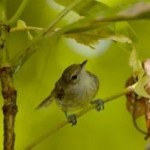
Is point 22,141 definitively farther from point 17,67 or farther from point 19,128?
point 17,67

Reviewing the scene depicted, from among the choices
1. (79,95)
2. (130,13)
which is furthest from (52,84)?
(130,13)

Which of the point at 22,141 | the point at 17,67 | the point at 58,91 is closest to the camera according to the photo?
the point at 17,67

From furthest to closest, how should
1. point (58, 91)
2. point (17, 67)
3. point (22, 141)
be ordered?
point (22, 141), point (58, 91), point (17, 67)

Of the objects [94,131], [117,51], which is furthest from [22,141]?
[117,51]

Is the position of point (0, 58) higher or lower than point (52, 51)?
lower

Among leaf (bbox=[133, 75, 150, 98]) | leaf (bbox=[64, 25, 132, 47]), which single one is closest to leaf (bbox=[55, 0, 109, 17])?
leaf (bbox=[64, 25, 132, 47])

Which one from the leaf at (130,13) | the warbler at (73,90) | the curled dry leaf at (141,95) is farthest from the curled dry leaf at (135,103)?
the leaf at (130,13)

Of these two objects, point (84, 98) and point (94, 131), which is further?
point (94, 131)
